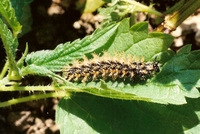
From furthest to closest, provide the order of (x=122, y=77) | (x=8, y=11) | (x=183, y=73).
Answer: (x=122, y=77)
(x=183, y=73)
(x=8, y=11)

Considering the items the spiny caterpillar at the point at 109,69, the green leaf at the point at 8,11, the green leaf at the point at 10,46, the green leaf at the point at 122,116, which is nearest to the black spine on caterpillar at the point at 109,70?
the spiny caterpillar at the point at 109,69

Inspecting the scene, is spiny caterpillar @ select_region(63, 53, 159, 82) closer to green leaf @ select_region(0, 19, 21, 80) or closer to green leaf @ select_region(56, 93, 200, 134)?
green leaf @ select_region(56, 93, 200, 134)

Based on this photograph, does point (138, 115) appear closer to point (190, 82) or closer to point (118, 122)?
point (118, 122)

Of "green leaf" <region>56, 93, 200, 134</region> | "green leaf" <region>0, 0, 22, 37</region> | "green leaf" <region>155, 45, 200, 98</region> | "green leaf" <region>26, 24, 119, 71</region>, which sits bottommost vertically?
"green leaf" <region>56, 93, 200, 134</region>

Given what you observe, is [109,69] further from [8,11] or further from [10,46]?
[8,11]

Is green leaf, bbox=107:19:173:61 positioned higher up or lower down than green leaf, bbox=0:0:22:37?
lower down

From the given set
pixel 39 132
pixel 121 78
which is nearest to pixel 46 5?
pixel 39 132

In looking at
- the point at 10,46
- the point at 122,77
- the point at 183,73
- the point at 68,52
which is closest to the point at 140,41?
the point at 122,77

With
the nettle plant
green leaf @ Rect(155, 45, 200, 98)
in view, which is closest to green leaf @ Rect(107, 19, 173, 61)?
the nettle plant

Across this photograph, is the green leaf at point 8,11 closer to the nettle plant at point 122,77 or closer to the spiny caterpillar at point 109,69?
the nettle plant at point 122,77
